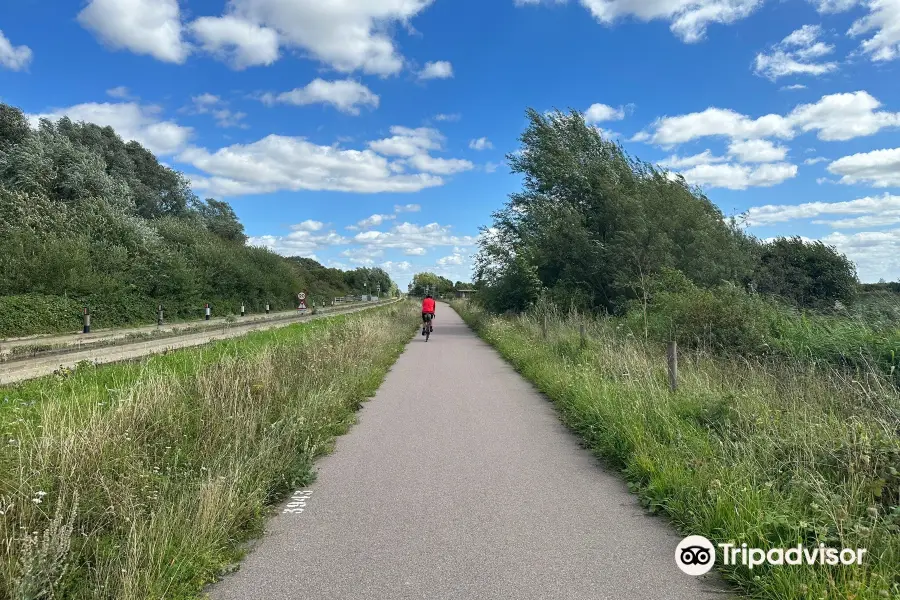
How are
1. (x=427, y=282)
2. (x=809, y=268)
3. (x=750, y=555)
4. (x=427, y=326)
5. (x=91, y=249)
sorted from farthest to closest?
(x=427, y=282), (x=809, y=268), (x=91, y=249), (x=427, y=326), (x=750, y=555)

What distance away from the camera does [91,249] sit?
94.7ft

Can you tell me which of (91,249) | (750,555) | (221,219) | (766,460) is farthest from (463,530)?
(221,219)

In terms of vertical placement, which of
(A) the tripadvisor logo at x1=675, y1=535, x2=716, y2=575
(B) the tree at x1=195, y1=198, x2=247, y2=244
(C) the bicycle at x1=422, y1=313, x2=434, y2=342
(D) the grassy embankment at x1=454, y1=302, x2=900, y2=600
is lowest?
(A) the tripadvisor logo at x1=675, y1=535, x2=716, y2=575

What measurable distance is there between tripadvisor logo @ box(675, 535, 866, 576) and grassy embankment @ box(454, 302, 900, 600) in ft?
0.18

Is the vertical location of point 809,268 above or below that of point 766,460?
above

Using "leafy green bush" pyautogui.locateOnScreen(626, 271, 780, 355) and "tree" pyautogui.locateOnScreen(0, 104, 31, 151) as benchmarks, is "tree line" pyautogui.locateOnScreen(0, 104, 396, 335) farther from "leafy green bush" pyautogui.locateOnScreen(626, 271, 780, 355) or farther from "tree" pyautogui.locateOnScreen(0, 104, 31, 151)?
"leafy green bush" pyautogui.locateOnScreen(626, 271, 780, 355)

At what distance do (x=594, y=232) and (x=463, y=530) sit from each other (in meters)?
23.1

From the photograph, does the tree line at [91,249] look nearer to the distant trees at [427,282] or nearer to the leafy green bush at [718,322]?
the leafy green bush at [718,322]

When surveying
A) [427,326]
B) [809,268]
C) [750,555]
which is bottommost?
[750,555]

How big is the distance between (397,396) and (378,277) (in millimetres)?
133643

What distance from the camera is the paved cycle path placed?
3.38 metres

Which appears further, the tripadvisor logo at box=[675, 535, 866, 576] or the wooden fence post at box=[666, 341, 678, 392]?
the wooden fence post at box=[666, 341, 678, 392]

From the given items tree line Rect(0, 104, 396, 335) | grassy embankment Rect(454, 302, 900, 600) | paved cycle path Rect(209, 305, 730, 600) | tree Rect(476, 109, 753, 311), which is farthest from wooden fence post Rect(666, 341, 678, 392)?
tree line Rect(0, 104, 396, 335)

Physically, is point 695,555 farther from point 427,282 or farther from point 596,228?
point 427,282
